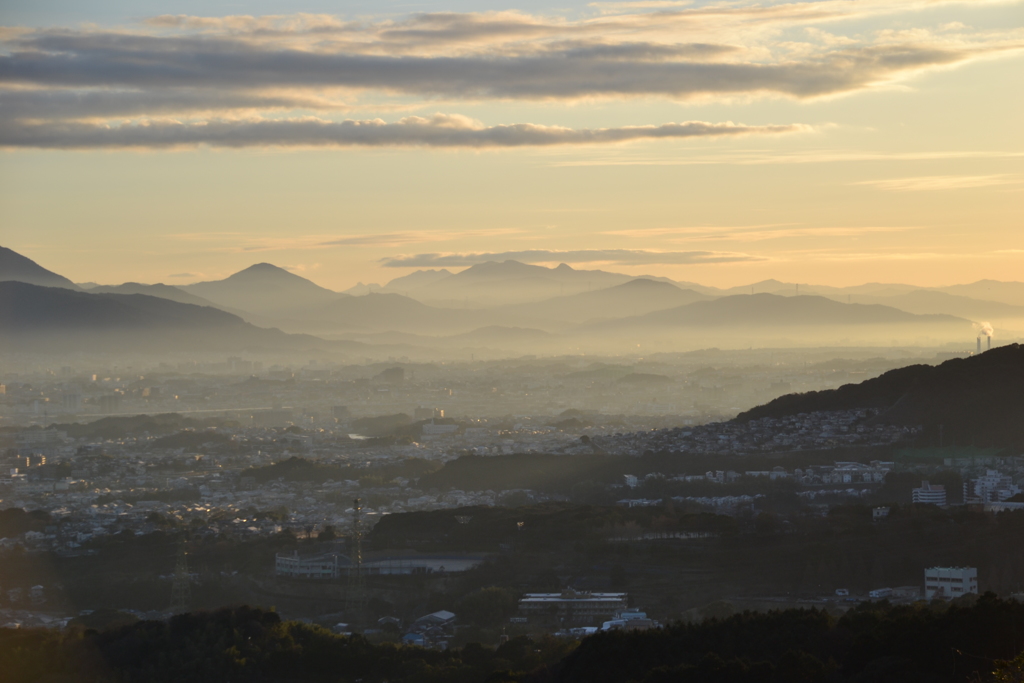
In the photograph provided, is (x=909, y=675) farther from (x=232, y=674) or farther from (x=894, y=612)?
(x=232, y=674)

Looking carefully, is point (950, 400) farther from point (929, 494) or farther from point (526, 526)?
point (526, 526)

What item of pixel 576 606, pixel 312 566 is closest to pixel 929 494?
pixel 576 606

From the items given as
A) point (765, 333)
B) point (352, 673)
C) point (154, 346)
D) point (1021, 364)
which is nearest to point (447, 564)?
point (352, 673)

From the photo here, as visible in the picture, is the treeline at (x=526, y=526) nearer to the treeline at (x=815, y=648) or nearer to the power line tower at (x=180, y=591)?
the power line tower at (x=180, y=591)

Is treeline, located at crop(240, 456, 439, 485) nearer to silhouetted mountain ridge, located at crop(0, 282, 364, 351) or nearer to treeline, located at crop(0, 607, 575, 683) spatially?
treeline, located at crop(0, 607, 575, 683)

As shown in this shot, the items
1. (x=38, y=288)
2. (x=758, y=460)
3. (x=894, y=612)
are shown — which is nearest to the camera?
(x=894, y=612)
